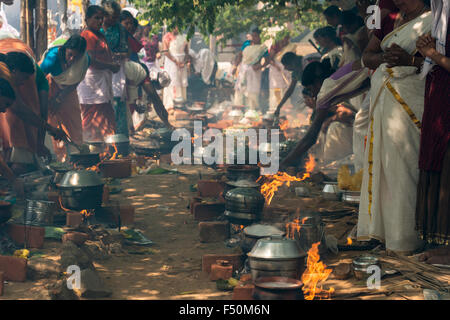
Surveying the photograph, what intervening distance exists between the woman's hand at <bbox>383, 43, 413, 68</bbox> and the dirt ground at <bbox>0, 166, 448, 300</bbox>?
183cm

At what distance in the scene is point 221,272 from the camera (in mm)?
6090

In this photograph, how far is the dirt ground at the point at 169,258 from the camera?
219 inches

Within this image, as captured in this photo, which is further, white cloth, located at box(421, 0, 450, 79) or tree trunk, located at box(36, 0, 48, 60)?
tree trunk, located at box(36, 0, 48, 60)

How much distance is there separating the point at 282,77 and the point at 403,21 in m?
15.3

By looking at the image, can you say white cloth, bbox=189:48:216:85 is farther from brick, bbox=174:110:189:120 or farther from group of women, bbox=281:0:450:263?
group of women, bbox=281:0:450:263

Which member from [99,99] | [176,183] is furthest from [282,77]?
[176,183]

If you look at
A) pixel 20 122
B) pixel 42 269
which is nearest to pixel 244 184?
pixel 42 269

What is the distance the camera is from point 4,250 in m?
6.61

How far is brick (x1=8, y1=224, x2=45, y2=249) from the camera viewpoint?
22.5ft

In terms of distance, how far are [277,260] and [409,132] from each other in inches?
65.2

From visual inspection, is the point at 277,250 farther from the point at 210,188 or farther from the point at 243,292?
the point at 210,188

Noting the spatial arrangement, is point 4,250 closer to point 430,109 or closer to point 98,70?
point 430,109

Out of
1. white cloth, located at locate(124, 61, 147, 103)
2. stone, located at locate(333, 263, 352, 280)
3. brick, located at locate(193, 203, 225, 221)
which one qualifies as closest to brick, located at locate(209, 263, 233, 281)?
stone, located at locate(333, 263, 352, 280)

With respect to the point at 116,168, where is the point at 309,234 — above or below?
below
